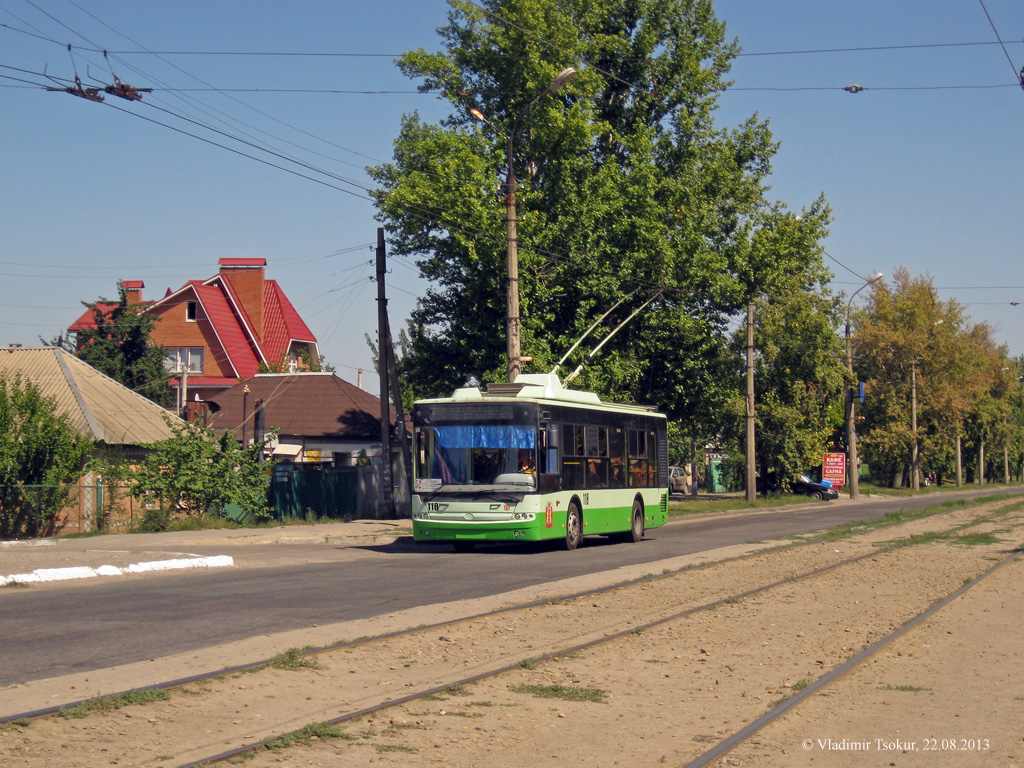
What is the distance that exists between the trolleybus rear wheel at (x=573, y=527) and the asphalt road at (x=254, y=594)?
0.30 m

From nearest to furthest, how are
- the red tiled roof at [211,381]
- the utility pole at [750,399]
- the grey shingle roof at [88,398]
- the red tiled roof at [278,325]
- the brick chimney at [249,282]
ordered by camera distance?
the grey shingle roof at [88,398], the utility pole at [750,399], the red tiled roof at [211,381], the brick chimney at [249,282], the red tiled roof at [278,325]

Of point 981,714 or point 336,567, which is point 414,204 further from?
point 981,714

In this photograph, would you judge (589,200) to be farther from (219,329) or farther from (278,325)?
(278,325)

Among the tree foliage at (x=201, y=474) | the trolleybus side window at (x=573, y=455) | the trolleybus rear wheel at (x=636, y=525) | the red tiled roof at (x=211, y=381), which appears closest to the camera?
the trolleybus side window at (x=573, y=455)

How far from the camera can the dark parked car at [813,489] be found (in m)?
54.4

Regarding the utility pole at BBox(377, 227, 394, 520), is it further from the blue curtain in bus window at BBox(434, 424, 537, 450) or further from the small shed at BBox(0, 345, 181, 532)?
the blue curtain in bus window at BBox(434, 424, 537, 450)

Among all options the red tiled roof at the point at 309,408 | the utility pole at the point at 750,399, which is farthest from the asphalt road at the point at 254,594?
the red tiled roof at the point at 309,408

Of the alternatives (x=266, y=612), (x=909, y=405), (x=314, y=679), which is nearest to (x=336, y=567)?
(x=266, y=612)

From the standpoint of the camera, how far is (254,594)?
13.6m

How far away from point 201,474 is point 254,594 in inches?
578

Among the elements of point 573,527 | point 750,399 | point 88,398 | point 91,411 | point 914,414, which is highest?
point 914,414

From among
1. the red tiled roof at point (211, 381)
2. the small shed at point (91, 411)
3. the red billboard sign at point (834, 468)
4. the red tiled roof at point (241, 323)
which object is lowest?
the red billboard sign at point (834, 468)

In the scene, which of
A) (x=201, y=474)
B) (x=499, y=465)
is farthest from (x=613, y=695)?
(x=201, y=474)

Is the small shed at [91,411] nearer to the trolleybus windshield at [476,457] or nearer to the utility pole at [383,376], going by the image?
the utility pole at [383,376]
